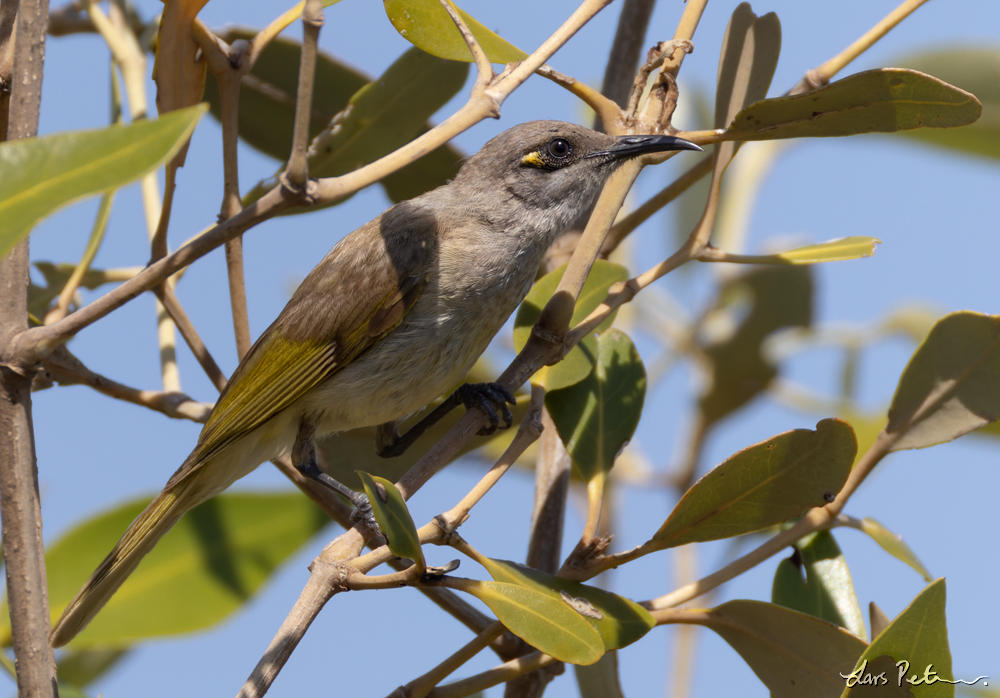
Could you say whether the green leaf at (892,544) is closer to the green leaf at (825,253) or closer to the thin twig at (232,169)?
the green leaf at (825,253)

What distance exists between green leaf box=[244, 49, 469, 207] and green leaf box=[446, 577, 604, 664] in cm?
136

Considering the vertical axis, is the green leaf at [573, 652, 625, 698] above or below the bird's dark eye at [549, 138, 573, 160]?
below

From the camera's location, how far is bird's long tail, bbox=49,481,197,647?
2.24m

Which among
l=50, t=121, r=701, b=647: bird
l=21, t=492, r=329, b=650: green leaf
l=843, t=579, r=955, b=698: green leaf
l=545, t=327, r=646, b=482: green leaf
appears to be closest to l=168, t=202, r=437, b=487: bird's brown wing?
l=50, t=121, r=701, b=647: bird

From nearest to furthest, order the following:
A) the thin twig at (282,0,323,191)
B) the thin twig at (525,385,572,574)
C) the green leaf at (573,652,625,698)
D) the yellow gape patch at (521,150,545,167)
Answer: the thin twig at (282,0,323,191)
the green leaf at (573,652,625,698)
the thin twig at (525,385,572,574)
the yellow gape patch at (521,150,545,167)

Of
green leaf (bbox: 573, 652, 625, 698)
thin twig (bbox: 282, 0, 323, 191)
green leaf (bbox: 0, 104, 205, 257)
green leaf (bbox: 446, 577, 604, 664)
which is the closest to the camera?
green leaf (bbox: 0, 104, 205, 257)

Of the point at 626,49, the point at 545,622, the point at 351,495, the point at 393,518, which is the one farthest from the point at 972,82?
the point at 393,518

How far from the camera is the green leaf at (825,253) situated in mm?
2031

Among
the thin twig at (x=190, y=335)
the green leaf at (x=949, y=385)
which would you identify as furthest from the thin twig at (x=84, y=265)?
the green leaf at (x=949, y=385)

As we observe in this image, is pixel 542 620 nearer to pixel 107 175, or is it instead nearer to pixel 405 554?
pixel 405 554

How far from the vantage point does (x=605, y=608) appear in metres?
1.62

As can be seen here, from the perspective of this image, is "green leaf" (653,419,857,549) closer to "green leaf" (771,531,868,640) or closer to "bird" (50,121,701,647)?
"green leaf" (771,531,868,640)

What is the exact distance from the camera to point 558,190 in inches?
119

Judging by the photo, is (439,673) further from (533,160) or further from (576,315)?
(533,160)
